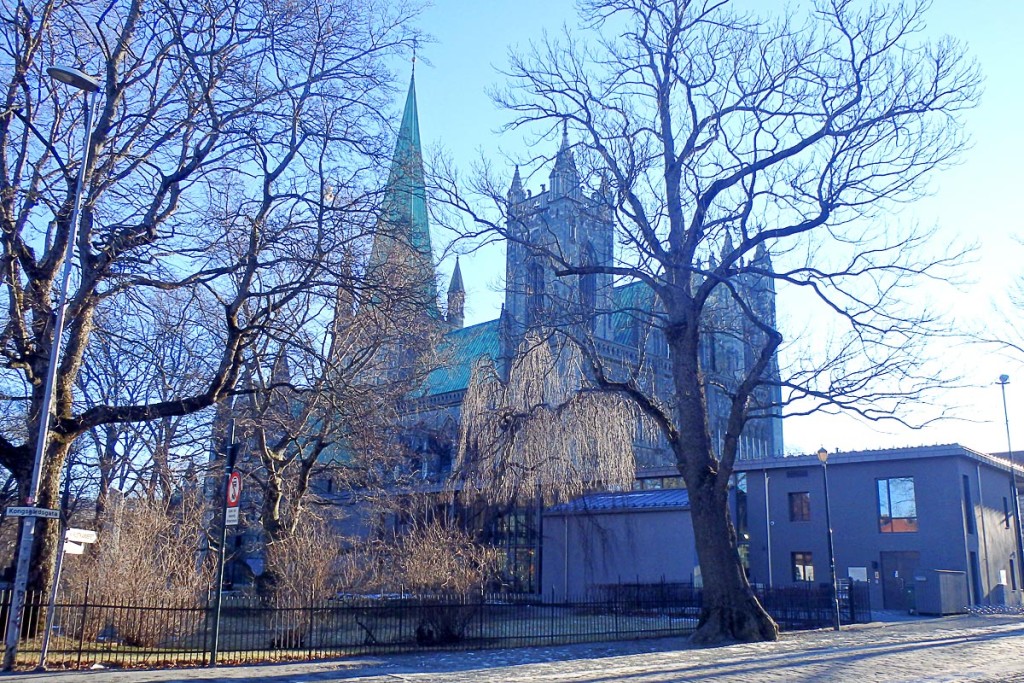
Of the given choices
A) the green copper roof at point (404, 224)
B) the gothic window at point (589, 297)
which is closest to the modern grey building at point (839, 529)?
the gothic window at point (589, 297)

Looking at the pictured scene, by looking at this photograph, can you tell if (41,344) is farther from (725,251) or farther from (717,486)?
(725,251)

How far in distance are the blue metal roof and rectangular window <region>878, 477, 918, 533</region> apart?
8.04 meters

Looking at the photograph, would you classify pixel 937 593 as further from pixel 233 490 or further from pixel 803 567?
Answer: pixel 233 490

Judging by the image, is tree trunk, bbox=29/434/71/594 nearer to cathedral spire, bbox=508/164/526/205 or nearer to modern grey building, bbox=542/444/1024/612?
cathedral spire, bbox=508/164/526/205

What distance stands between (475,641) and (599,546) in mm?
19769

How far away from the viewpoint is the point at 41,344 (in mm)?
17438

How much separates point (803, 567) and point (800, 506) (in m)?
2.59

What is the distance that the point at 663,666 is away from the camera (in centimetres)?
1545

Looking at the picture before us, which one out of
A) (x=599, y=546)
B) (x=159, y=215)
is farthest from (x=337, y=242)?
(x=599, y=546)

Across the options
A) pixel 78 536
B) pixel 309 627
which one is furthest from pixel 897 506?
pixel 78 536

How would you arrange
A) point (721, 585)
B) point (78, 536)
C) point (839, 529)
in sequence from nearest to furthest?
point (78, 536) → point (721, 585) → point (839, 529)

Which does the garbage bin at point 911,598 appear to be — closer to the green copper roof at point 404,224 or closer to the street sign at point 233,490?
the green copper roof at point 404,224

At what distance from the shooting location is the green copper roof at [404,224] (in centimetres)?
1855

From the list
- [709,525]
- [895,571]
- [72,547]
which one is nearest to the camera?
[72,547]
